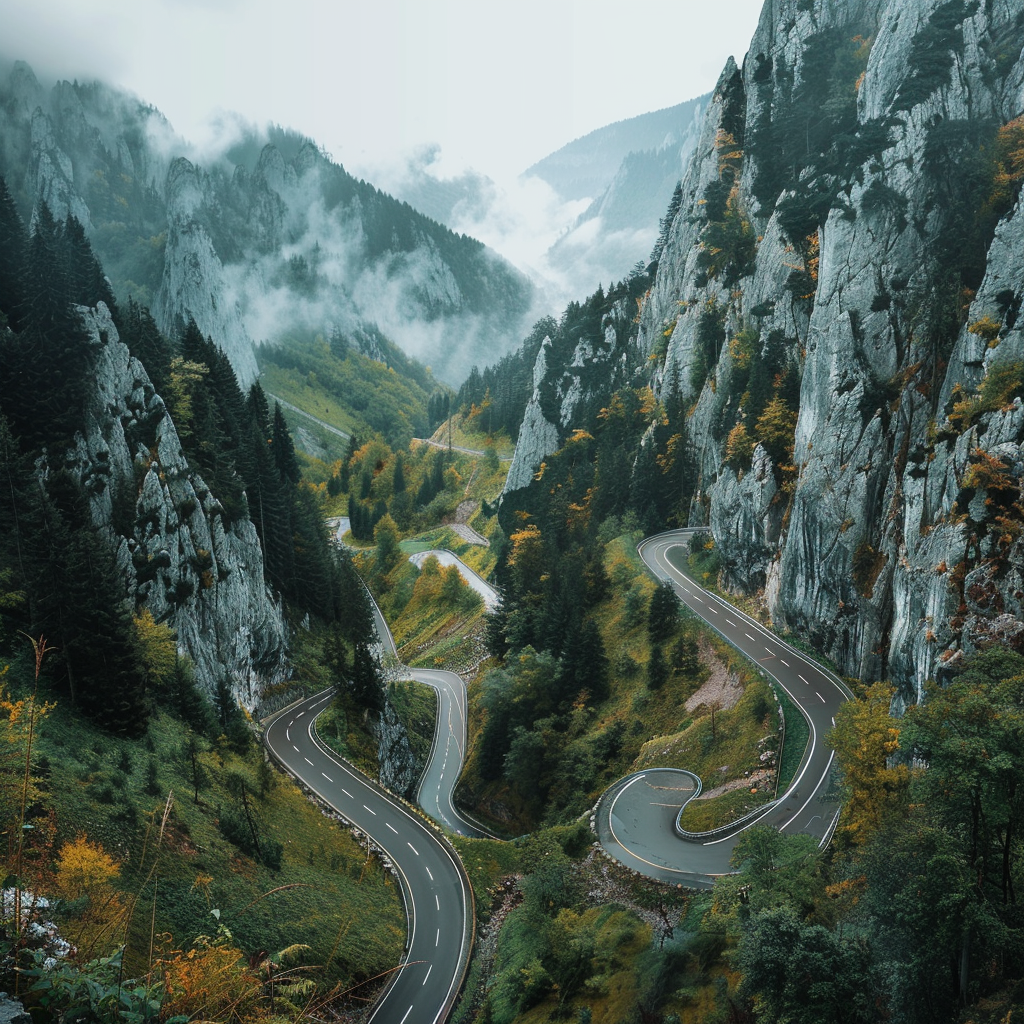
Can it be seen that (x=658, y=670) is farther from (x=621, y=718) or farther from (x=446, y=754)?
(x=446, y=754)

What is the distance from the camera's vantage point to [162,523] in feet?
164

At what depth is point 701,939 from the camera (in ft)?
80.6

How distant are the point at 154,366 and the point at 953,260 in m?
62.9

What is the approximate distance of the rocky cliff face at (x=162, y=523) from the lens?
47812mm

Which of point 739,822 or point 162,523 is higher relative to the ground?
point 162,523

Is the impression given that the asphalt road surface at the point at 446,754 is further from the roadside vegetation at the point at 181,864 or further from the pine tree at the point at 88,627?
the pine tree at the point at 88,627

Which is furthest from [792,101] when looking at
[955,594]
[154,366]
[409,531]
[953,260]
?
[409,531]

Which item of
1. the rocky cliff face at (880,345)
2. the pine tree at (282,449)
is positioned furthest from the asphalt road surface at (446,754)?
the pine tree at (282,449)

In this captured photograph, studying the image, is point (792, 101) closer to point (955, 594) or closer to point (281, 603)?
point (955, 594)

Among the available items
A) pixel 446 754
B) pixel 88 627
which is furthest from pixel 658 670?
pixel 88 627

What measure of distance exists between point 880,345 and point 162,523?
177 ft

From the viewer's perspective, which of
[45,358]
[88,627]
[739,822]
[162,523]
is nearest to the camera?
[739,822]

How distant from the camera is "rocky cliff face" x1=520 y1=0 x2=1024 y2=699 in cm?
3219

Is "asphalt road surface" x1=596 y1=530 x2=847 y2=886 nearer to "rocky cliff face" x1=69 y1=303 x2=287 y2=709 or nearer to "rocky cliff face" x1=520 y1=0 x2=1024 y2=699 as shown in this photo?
"rocky cliff face" x1=520 y1=0 x2=1024 y2=699
